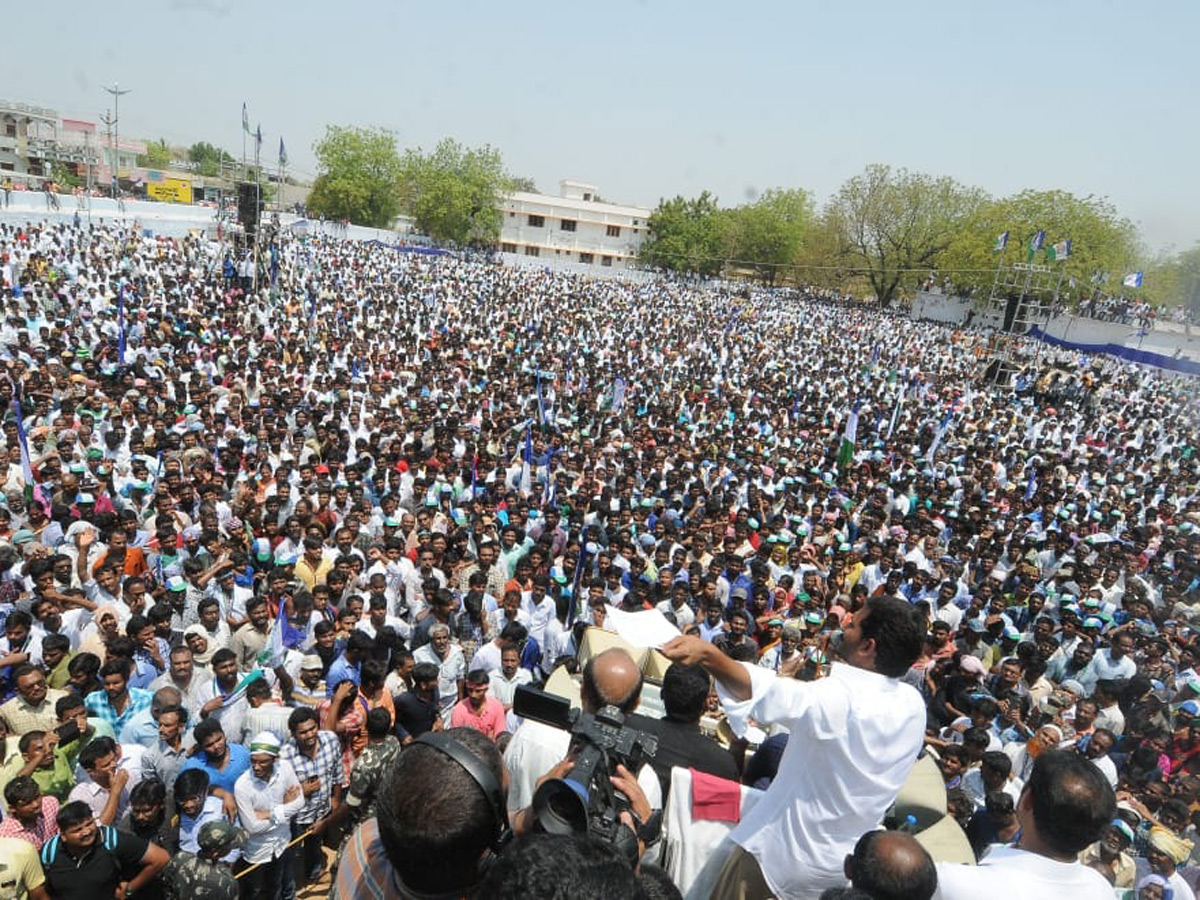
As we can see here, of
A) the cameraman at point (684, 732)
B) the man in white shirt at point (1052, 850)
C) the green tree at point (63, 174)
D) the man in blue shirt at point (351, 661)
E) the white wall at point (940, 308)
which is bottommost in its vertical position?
the man in blue shirt at point (351, 661)

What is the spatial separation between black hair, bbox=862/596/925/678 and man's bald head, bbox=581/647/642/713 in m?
0.68

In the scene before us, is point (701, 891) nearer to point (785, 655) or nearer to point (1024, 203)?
point (785, 655)

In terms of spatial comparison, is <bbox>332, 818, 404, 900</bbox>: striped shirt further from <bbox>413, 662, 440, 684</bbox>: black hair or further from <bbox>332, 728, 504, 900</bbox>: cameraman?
<bbox>413, 662, 440, 684</bbox>: black hair

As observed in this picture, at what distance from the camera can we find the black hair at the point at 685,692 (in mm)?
2492

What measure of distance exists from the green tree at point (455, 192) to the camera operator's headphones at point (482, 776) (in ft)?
178

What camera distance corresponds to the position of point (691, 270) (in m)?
56.2

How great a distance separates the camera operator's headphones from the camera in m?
1.29

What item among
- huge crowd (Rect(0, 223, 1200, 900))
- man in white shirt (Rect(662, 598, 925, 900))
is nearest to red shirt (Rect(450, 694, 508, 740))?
huge crowd (Rect(0, 223, 1200, 900))

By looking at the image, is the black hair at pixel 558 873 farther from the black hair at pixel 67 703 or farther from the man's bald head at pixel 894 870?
the black hair at pixel 67 703

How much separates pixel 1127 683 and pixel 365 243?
4270cm

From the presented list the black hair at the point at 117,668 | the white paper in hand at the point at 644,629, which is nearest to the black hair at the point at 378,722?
the black hair at the point at 117,668

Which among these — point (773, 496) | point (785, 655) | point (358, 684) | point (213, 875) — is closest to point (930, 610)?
point (785, 655)

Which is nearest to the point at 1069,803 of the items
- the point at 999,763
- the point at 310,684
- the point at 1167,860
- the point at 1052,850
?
the point at 1052,850

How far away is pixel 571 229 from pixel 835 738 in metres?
62.3
